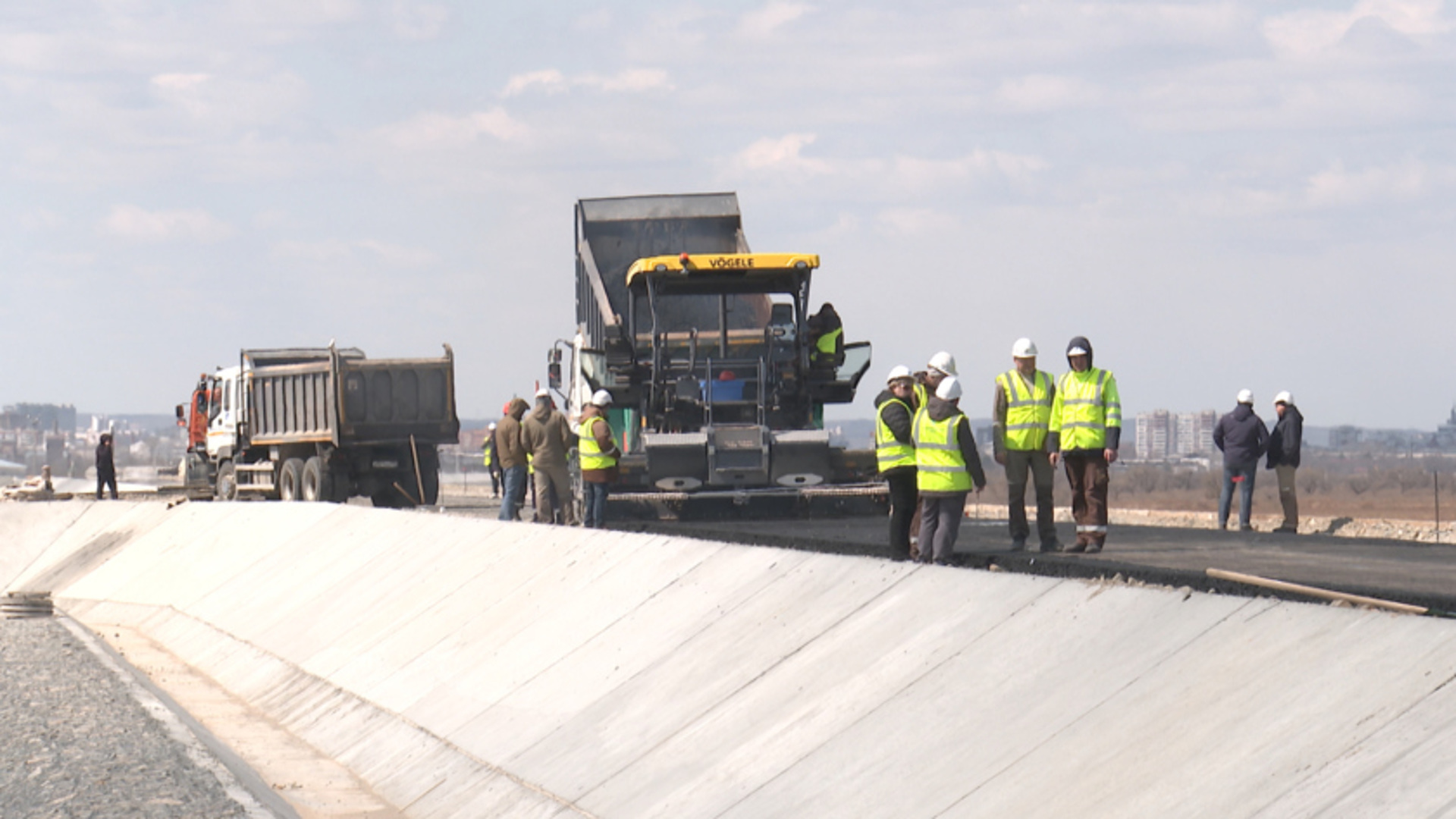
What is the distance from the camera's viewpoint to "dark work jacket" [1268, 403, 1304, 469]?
69.3ft

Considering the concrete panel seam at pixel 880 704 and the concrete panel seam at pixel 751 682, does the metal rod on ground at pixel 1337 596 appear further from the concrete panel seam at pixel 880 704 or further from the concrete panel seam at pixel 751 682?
the concrete panel seam at pixel 751 682

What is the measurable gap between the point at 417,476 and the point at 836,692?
80.8ft

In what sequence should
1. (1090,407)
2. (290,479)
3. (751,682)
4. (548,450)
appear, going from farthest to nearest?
1. (290,479)
2. (548,450)
3. (1090,407)
4. (751,682)

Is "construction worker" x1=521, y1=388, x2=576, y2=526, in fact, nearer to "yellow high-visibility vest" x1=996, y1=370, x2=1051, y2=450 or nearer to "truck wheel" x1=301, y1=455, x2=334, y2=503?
"yellow high-visibility vest" x1=996, y1=370, x2=1051, y2=450

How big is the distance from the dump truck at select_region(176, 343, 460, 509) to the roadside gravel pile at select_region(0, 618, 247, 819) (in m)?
14.6

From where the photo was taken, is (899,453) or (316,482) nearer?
(899,453)

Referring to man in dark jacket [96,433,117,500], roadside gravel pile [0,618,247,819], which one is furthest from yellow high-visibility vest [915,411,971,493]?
man in dark jacket [96,433,117,500]

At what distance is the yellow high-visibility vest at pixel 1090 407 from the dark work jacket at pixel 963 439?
1.65m

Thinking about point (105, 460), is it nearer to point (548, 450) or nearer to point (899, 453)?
point (548, 450)

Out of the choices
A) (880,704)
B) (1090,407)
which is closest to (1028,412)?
(1090,407)

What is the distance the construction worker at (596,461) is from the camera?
17219 millimetres

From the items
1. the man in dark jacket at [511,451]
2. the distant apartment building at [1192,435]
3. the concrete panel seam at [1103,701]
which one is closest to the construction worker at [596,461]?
the man in dark jacket at [511,451]

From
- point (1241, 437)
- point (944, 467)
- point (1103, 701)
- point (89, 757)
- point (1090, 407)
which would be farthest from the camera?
point (1241, 437)

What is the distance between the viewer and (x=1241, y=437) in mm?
20891
